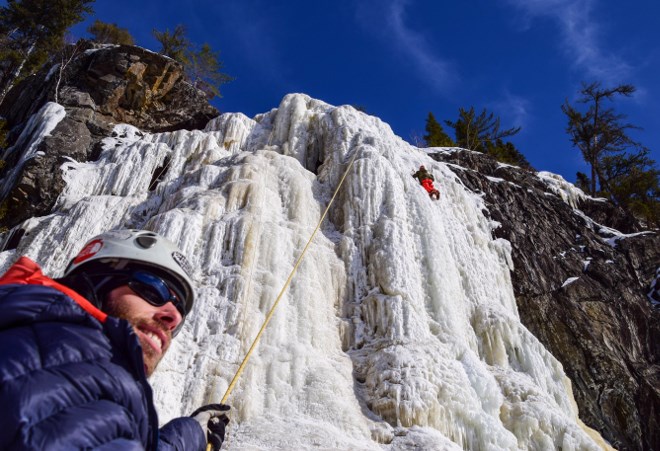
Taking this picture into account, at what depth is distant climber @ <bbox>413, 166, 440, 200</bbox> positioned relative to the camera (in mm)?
13508

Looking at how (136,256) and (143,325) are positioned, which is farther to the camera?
(136,256)

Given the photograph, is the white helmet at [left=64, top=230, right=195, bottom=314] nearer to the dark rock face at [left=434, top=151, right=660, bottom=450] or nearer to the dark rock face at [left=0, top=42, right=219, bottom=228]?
the dark rock face at [left=434, top=151, right=660, bottom=450]

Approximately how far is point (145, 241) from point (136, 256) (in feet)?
0.61

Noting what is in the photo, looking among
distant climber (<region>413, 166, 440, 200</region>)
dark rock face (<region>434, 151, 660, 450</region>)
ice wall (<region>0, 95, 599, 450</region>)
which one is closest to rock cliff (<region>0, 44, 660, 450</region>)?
dark rock face (<region>434, 151, 660, 450</region>)

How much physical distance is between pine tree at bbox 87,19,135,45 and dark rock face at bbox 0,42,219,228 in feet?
30.5

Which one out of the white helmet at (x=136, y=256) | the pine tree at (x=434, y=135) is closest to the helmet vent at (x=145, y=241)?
the white helmet at (x=136, y=256)

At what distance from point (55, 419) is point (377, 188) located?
36.2 ft

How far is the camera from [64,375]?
1.31 m

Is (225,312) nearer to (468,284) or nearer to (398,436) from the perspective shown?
(398,436)

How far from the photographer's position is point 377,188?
1198 cm

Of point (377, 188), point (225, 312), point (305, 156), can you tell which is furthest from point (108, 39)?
point (225, 312)

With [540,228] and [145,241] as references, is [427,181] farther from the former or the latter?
[145,241]

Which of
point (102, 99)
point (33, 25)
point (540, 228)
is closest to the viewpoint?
point (540, 228)

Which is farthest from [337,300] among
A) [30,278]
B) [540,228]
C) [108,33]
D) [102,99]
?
[108,33]
